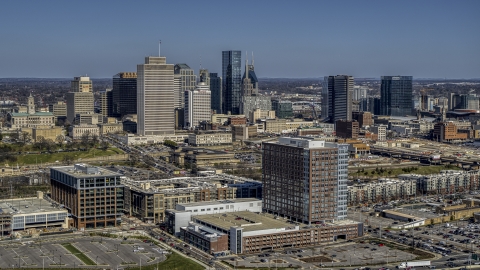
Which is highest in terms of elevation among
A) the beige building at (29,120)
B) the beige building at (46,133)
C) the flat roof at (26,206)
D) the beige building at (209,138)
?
the beige building at (29,120)

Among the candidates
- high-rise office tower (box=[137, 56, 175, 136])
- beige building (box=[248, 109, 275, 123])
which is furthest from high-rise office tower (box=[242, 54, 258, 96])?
high-rise office tower (box=[137, 56, 175, 136])

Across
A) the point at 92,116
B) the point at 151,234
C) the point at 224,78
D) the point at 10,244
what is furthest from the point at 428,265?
the point at 224,78

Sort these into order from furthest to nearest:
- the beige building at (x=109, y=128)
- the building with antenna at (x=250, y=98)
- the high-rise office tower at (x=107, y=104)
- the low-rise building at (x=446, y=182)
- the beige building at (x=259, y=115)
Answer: the building with antenna at (x=250, y=98)
the high-rise office tower at (x=107, y=104)
the beige building at (x=259, y=115)
the beige building at (x=109, y=128)
the low-rise building at (x=446, y=182)

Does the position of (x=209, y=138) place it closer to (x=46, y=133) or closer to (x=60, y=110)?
(x=46, y=133)

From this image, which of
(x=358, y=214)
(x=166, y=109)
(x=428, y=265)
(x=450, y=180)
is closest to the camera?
(x=428, y=265)

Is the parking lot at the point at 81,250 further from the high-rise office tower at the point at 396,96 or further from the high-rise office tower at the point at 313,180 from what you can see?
the high-rise office tower at the point at 396,96

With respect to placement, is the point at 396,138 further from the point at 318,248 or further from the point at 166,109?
the point at 318,248

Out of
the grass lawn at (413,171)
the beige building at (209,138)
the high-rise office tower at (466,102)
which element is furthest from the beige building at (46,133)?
the high-rise office tower at (466,102)
